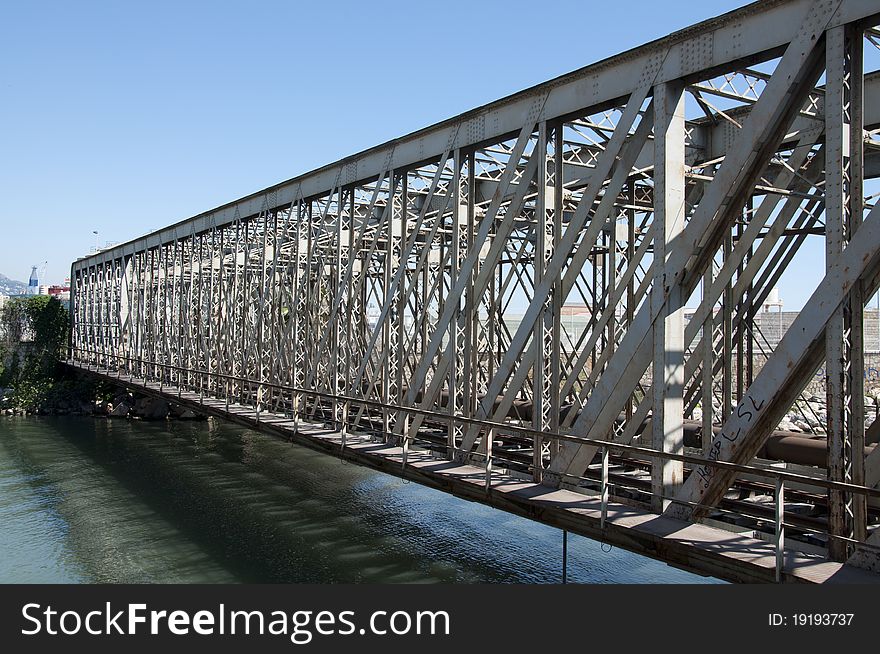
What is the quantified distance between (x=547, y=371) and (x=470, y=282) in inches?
90.6

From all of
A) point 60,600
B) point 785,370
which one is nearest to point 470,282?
point 785,370

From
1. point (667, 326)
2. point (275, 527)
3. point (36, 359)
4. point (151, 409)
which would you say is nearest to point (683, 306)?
point (667, 326)

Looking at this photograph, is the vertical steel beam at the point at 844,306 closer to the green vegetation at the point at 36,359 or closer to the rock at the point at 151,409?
the rock at the point at 151,409

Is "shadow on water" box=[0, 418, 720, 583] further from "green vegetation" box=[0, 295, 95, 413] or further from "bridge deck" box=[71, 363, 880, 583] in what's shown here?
"green vegetation" box=[0, 295, 95, 413]

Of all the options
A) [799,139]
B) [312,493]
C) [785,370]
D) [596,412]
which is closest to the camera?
[785,370]

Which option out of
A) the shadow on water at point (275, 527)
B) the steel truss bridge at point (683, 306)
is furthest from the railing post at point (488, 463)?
the shadow on water at point (275, 527)

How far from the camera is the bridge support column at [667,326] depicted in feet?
30.8

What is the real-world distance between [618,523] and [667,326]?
7.86 ft

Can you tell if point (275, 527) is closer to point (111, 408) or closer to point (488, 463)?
point (488, 463)

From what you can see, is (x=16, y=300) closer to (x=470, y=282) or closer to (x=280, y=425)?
(x=280, y=425)

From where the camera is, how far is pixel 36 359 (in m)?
45.8

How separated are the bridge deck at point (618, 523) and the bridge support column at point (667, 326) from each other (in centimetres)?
59

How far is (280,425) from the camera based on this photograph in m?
17.7

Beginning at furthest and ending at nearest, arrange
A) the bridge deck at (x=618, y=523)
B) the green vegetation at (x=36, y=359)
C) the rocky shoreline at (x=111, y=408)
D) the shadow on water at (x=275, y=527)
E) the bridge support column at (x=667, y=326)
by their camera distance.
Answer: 1. the green vegetation at (x=36, y=359)
2. the rocky shoreline at (x=111, y=408)
3. the shadow on water at (x=275, y=527)
4. the bridge support column at (x=667, y=326)
5. the bridge deck at (x=618, y=523)
